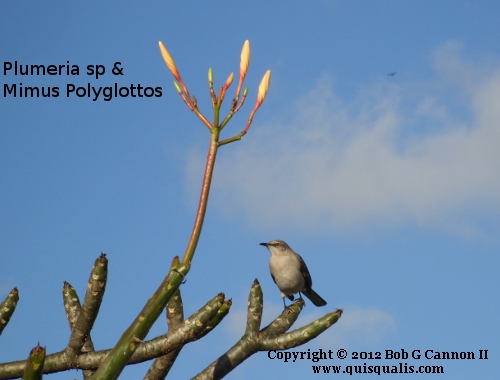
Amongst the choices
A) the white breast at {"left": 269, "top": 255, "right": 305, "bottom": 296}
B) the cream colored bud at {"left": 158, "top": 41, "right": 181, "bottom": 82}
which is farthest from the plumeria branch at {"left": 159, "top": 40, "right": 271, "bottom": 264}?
the white breast at {"left": 269, "top": 255, "right": 305, "bottom": 296}

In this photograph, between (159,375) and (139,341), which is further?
(159,375)

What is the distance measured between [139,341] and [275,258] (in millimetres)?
10519

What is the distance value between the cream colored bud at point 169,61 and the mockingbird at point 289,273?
11080 mm

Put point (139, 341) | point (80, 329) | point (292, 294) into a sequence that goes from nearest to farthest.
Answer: point (139, 341) → point (80, 329) → point (292, 294)

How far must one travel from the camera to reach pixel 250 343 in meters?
8.89

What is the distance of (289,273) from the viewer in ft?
51.4

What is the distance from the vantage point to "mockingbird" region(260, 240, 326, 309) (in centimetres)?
1569

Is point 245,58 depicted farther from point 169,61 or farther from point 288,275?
point 288,275

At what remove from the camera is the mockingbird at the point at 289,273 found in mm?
15688

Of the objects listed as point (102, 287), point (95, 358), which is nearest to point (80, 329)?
point (95, 358)

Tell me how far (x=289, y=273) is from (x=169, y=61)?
1115cm

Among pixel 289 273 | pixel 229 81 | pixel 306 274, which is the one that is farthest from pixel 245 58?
pixel 306 274

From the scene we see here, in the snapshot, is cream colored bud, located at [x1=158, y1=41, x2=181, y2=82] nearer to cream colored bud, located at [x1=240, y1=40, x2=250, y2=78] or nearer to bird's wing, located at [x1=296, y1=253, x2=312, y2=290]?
cream colored bud, located at [x1=240, y1=40, x2=250, y2=78]

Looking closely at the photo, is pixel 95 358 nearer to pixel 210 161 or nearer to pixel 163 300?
pixel 163 300
